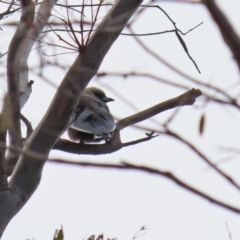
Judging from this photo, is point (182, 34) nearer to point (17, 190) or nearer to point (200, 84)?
point (17, 190)

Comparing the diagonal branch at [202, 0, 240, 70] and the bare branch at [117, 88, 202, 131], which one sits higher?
the bare branch at [117, 88, 202, 131]

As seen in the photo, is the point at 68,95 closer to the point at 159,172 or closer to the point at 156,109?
the point at 156,109

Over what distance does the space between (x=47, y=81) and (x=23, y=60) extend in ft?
6.39

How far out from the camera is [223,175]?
1043 millimetres

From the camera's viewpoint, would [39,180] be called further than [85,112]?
No

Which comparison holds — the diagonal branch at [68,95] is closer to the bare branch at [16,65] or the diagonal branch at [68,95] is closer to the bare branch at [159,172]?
the bare branch at [16,65]

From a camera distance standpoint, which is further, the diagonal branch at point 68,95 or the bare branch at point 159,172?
the diagonal branch at point 68,95

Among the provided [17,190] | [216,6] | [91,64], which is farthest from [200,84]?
[17,190]

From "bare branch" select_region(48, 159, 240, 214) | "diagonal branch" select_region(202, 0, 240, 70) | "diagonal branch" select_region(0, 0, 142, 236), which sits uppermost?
"diagonal branch" select_region(0, 0, 142, 236)

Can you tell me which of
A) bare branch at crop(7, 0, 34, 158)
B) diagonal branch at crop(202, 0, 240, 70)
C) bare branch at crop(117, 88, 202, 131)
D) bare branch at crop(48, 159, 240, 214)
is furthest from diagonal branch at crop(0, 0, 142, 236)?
diagonal branch at crop(202, 0, 240, 70)

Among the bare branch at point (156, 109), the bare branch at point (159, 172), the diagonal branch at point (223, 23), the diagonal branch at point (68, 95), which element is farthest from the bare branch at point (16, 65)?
the diagonal branch at point (223, 23)

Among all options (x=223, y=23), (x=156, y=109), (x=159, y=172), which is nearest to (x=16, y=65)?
(x=156, y=109)

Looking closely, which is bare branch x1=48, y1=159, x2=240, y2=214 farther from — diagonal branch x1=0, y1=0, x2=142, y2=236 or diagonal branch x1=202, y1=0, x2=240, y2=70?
diagonal branch x1=0, y1=0, x2=142, y2=236

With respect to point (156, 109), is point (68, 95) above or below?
below
